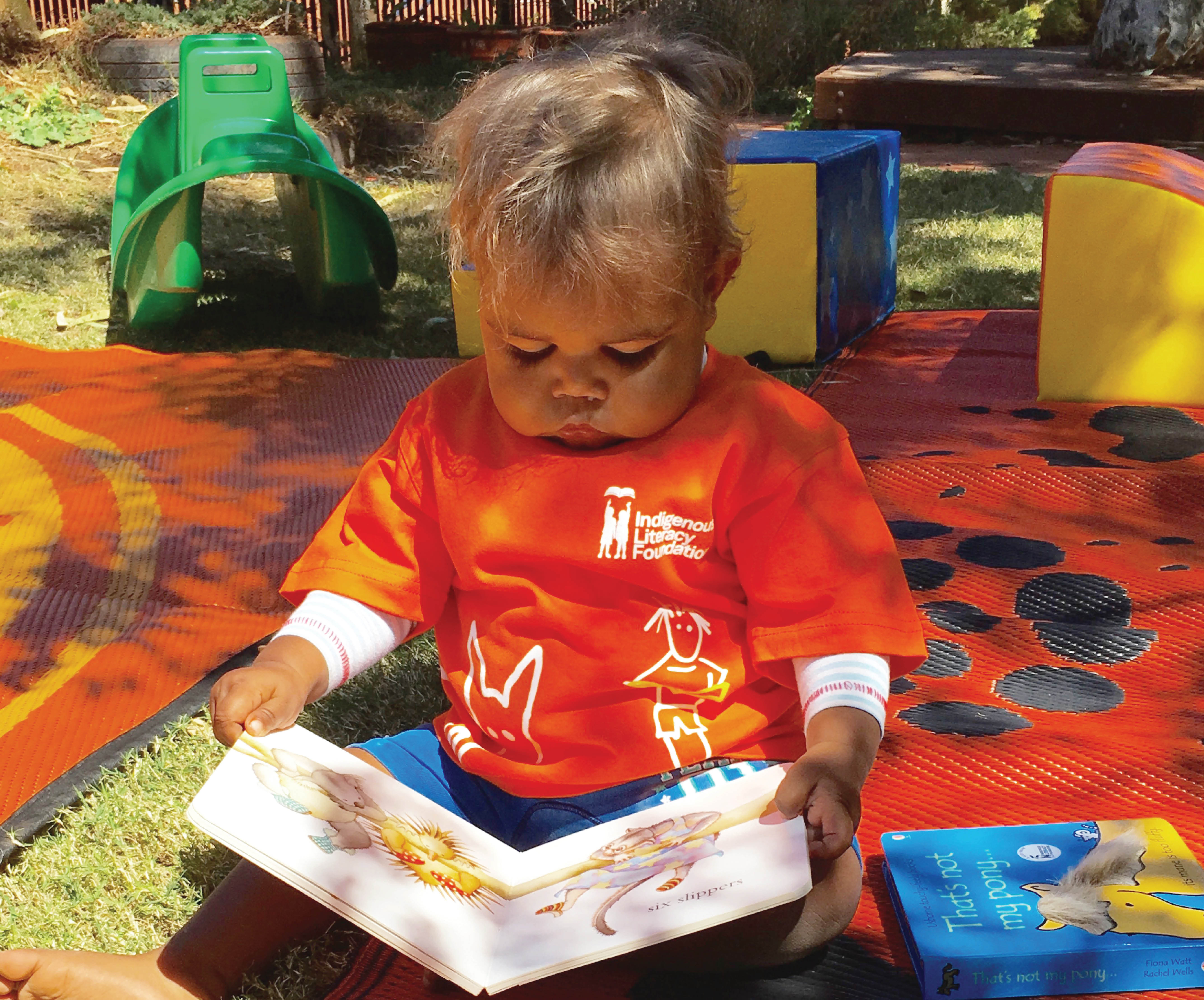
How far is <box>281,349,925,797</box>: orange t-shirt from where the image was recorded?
1606mm

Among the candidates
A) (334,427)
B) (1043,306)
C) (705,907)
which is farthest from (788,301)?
(705,907)

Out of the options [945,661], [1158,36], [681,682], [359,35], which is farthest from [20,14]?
[681,682]

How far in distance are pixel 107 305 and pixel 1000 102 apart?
6663 mm

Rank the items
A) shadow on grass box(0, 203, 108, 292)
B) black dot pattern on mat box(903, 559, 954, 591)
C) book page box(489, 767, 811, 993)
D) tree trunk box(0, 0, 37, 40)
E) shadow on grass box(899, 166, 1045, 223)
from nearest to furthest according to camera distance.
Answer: book page box(489, 767, 811, 993)
black dot pattern on mat box(903, 559, 954, 591)
shadow on grass box(0, 203, 108, 292)
shadow on grass box(899, 166, 1045, 223)
tree trunk box(0, 0, 37, 40)

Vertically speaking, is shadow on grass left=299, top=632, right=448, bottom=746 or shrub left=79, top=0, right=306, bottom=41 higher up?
shrub left=79, top=0, right=306, bottom=41

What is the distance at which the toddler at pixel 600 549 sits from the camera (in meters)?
1.51

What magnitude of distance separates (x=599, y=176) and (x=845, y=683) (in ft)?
2.12

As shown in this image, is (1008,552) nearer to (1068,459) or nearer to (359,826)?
(1068,459)

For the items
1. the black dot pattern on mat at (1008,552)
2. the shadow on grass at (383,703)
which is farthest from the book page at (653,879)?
the black dot pattern on mat at (1008,552)

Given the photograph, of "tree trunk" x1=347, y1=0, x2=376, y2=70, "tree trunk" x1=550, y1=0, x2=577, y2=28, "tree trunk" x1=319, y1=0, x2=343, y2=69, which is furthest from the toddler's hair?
"tree trunk" x1=550, y1=0, x2=577, y2=28

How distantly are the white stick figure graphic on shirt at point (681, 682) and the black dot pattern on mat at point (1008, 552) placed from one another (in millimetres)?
1293

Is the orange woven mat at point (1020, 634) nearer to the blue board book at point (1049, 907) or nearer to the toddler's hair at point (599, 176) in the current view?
the blue board book at point (1049, 907)

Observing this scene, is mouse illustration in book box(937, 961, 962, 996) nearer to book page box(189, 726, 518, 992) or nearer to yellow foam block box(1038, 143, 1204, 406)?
book page box(189, 726, 518, 992)

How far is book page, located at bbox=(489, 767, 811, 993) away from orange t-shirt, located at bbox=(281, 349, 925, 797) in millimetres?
124
